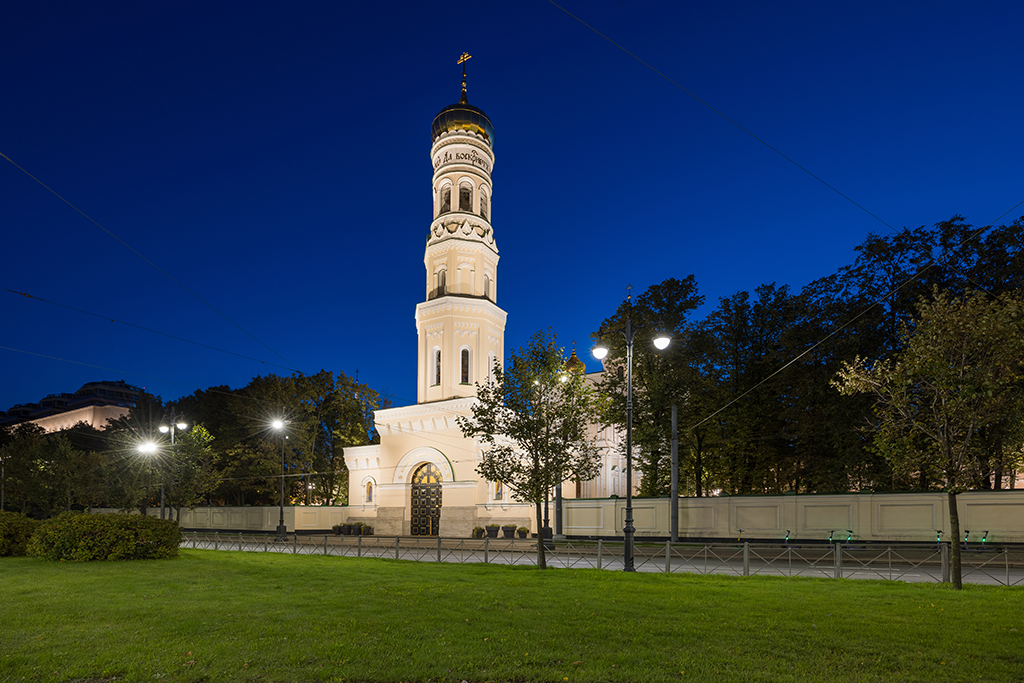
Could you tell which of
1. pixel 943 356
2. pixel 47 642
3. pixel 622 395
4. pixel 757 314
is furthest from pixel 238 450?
pixel 943 356

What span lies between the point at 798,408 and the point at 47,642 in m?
31.7

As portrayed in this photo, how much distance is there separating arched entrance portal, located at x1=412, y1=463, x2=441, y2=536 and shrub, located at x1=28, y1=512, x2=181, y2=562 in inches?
667

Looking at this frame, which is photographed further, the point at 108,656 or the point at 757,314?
the point at 757,314

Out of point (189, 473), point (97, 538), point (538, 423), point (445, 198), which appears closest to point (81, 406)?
point (189, 473)

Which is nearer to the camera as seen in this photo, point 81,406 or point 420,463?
point 420,463

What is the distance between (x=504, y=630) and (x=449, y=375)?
95.5 feet

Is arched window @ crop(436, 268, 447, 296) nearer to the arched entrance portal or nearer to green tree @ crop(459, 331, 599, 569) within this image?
the arched entrance portal

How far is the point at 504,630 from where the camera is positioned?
9.62 m

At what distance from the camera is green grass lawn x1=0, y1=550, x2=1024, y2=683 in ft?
25.0

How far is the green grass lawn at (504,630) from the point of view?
300 inches

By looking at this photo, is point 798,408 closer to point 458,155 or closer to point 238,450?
point 458,155

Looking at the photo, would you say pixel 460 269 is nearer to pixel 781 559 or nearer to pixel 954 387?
pixel 781 559

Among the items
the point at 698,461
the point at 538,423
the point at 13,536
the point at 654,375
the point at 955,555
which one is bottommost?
the point at 13,536

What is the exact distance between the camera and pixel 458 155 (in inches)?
1655
